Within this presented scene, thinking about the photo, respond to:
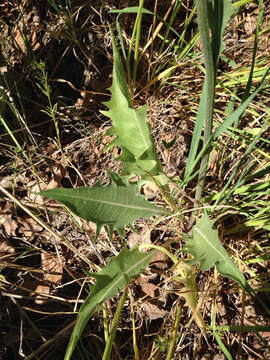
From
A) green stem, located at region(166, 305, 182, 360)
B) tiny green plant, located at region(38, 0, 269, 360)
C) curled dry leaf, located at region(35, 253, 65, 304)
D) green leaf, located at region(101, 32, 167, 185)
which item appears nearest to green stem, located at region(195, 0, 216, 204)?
tiny green plant, located at region(38, 0, 269, 360)

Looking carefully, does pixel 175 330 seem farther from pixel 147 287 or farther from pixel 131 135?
pixel 131 135

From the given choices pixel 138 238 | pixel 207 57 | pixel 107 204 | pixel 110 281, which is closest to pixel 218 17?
pixel 207 57

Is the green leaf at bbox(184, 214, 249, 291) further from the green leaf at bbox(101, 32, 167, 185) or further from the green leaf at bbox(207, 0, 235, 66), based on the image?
the green leaf at bbox(207, 0, 235, 66)

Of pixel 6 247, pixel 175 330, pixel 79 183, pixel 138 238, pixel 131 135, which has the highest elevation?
pixel 131 135

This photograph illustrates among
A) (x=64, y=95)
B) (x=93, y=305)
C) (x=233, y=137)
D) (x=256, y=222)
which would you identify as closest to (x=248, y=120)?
(x=233, y=137)

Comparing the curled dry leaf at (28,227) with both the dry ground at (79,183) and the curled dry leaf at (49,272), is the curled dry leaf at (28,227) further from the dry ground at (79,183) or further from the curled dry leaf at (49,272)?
the curled dry leaf at (49,272)

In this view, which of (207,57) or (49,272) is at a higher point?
(207,57)
